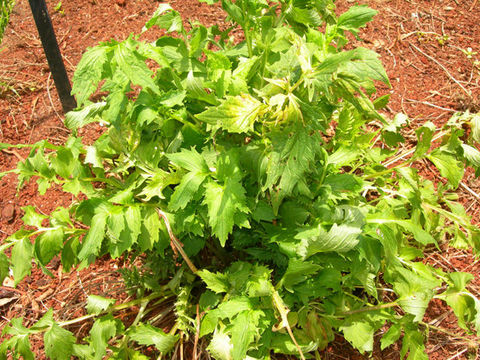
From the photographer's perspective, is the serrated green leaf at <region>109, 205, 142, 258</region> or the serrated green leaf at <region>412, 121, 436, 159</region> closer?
the serrated green leaf at <region>109, 205, 142, 258</region>

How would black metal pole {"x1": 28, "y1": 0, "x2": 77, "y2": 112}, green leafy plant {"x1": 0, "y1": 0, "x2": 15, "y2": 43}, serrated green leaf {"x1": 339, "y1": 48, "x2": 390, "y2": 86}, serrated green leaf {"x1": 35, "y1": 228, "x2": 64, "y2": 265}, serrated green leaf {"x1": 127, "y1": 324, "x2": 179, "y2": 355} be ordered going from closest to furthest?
serrated green leaf {"x1": 339, "y1": 48, "x2": 390, "y2": 86} < serrated green leaf {"x1": 35, "y1": 228, "x2": 64, "y2": 265} < serrated green leaf {"x1": 127, "y1": 324, "x2": 179, "y2": 355} < black metal pole {"x1": 28, "y1": 0, "x2": 77, "y2": 112} < green leafy plant {"x1": 0, "y1": 0, "x2": 15, "y2": 43}

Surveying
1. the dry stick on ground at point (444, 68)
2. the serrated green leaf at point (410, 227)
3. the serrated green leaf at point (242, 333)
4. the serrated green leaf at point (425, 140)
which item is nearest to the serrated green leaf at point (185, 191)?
the serrated green leaf at point (242, 333)

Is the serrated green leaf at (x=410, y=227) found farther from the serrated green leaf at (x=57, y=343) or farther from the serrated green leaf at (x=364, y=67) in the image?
the serrated green leaf at (x=57, y=343)

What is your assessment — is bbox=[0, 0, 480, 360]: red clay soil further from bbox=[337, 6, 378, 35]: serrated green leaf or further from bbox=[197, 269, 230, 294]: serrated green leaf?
bbox=[337, 6, 378, 35]: serrated green leaf

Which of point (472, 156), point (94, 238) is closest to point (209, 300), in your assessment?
point (94, 238)

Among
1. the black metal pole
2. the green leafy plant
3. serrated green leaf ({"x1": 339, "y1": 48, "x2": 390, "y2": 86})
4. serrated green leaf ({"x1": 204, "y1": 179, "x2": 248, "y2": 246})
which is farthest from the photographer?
the green leafy plant

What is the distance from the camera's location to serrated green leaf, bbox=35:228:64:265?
1629 mm

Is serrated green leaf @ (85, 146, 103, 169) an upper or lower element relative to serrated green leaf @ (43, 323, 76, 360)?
upper

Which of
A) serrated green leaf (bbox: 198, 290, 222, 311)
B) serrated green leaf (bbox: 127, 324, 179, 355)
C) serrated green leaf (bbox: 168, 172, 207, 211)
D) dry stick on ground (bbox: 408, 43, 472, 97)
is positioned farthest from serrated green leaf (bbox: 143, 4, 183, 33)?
dry stick on ground (bbox: 408, 43, 472, 97)

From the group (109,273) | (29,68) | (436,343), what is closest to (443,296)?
(436,343)

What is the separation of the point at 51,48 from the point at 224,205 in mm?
1574

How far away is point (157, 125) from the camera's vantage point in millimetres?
1830

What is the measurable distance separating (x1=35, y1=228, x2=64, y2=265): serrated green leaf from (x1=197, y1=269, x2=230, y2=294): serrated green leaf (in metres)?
0.62

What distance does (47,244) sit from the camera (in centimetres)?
163
